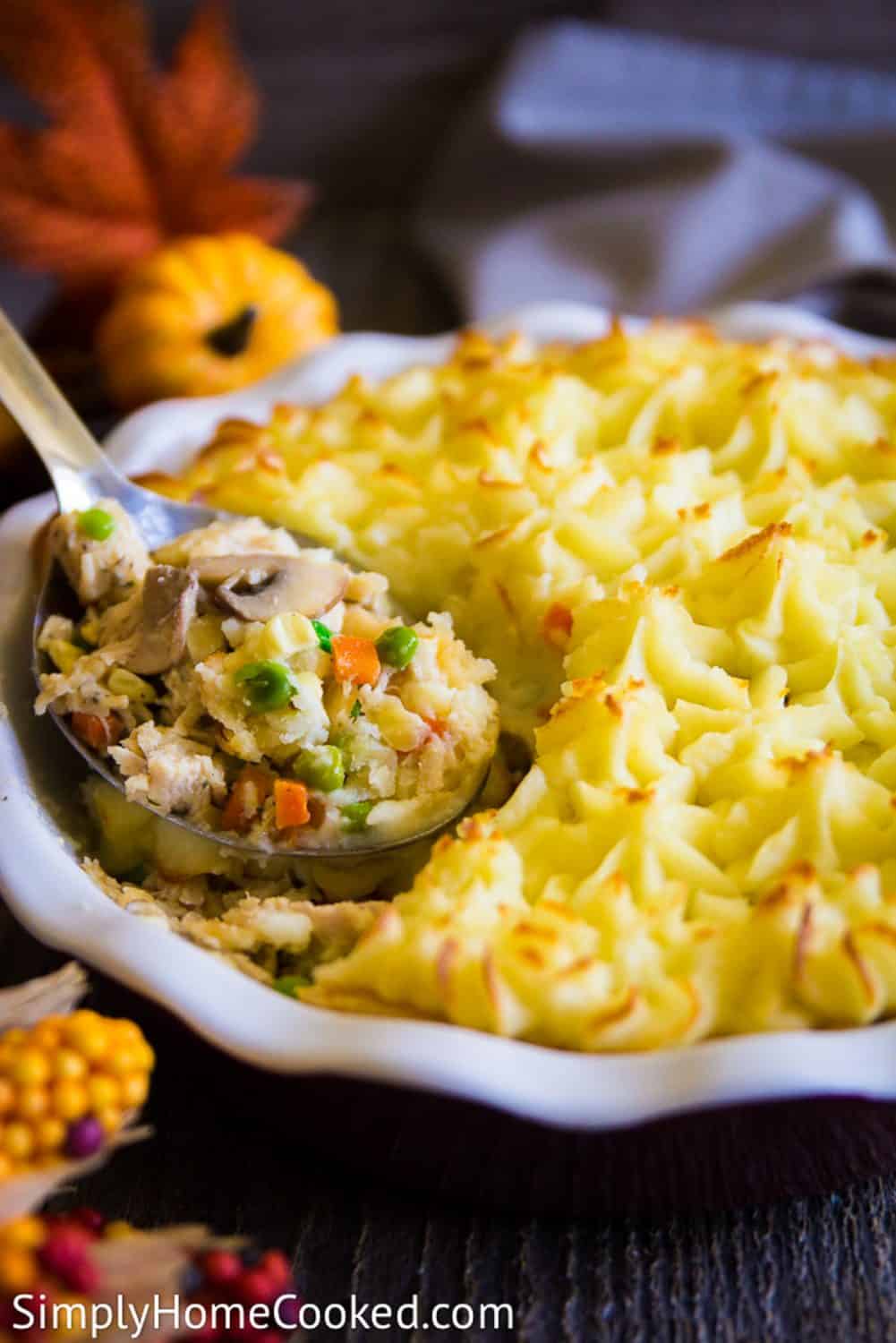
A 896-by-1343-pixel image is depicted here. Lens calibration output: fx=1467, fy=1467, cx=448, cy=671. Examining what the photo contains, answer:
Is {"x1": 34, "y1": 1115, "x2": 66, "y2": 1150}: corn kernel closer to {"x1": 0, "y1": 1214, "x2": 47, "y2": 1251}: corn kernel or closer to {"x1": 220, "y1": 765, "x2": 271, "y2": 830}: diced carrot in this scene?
{"x1": 0, "y1": 1214, "x2": 47, "y2": 1251}: corn kernel

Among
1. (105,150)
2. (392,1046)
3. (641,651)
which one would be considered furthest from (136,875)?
(105,150)

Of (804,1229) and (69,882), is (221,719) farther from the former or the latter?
(804,1229)

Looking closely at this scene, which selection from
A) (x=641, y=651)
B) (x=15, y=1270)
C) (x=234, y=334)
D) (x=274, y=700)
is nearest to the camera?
(x=15, y=1270)

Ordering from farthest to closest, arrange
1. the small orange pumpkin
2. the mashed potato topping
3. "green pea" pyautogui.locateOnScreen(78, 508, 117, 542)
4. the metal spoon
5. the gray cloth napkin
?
the gray cloth napkin
the small orange pumpkin
the metal spoon
"green pea" pyautogui.locateOnScreen(78, 508, 117, 542)
the mashed potato topping

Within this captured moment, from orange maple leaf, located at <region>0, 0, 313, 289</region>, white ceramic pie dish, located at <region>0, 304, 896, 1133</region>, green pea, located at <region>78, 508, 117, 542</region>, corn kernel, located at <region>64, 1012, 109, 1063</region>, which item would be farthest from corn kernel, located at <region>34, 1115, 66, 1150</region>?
orange maple leaf, located at <region>0, 0, 313, 289</region>

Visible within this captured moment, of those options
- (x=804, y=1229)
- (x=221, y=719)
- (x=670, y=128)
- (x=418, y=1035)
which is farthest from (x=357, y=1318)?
(x=670, y=128)

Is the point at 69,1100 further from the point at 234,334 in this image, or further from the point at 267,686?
the point at 234,334
